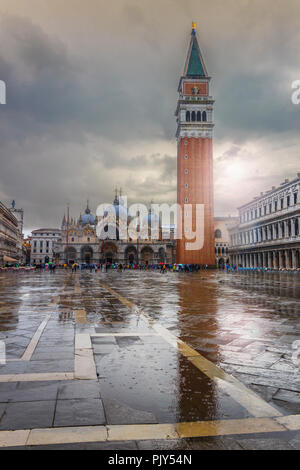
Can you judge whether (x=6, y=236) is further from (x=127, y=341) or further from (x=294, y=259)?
(x=127, y=341)

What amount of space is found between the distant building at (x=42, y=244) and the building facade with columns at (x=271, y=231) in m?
60.9

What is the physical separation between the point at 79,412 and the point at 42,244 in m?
107

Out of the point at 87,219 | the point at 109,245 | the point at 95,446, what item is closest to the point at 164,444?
the point at 95,446

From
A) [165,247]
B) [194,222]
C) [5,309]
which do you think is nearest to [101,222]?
[165,247]

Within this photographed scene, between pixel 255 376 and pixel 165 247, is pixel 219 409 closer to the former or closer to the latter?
pixel 255 376

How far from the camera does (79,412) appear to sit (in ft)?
8.86

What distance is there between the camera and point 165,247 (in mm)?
80750

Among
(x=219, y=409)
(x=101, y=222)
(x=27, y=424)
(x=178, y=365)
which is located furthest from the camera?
(x=101, y=222)

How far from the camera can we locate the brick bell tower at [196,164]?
A: 187ft

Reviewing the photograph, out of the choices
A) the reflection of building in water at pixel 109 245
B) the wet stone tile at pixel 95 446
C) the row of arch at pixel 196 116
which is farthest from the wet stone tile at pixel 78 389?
the reflection of building in water at pixel 109 245

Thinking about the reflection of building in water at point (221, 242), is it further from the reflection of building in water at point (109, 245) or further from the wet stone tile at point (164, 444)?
the wet stone tile at point (164, 444)

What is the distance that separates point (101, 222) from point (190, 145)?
3214 cm

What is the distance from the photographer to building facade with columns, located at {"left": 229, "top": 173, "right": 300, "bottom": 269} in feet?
144
